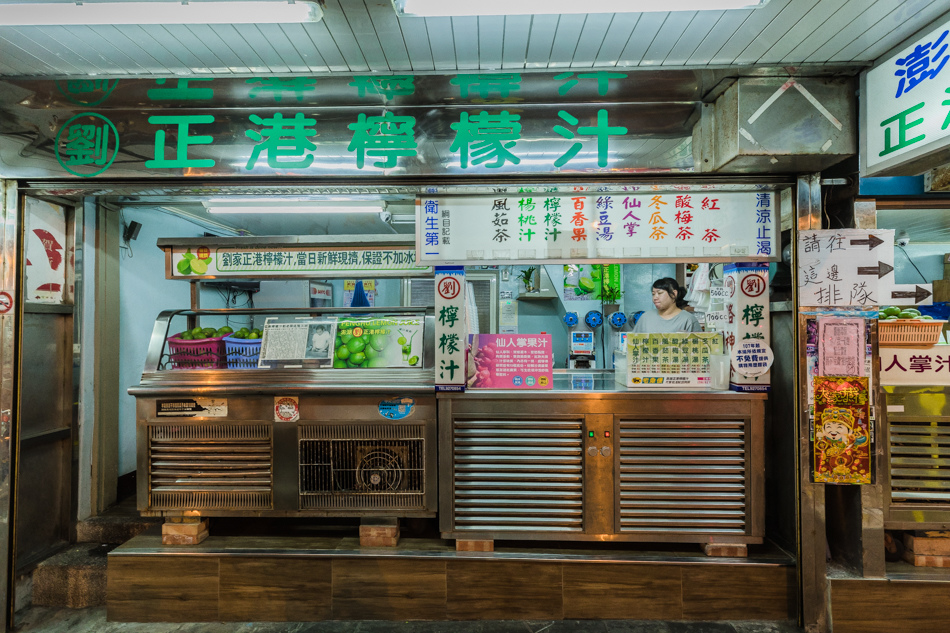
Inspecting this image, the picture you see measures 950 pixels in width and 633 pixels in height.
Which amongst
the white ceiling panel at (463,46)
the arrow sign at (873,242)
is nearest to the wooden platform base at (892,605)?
the arrow sign at (873,242)

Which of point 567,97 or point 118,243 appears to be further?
point 118,243

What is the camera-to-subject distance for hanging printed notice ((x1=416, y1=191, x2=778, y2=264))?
12.1 feet

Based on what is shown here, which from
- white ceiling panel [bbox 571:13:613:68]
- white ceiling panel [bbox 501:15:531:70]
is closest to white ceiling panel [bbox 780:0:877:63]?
white ceiling panel [bbox 571:13:613:68]

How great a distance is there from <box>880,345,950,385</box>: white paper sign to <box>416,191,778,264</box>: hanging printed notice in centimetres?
128

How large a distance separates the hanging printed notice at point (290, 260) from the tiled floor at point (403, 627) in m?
2.97

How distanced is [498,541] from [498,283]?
5.08m

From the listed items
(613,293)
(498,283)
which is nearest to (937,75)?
(613,293)

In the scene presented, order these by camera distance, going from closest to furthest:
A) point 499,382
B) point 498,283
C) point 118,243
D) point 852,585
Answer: point 852,585
point 499,382
point 118,243
point 498,283

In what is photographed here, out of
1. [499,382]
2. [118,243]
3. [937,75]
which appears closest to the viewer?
[937,75]

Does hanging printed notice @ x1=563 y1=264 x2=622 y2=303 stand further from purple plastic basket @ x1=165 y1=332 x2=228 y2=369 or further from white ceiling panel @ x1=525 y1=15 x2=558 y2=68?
purple plastic basket @ x1=165 y1=332 x2=228 y2=369

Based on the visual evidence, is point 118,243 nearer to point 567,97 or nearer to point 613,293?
point 567,97

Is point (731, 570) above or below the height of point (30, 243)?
below

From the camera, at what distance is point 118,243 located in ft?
16.6

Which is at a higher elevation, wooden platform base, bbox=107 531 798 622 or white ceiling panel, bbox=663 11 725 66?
white ceiling panel, bbox=663 11 725 66
